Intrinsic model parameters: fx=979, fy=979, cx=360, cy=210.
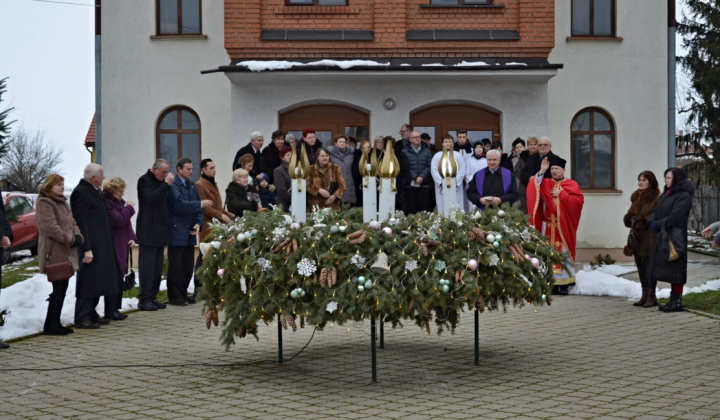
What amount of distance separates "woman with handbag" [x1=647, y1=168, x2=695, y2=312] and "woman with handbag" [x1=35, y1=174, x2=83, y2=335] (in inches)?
276

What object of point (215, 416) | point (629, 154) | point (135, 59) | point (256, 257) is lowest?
point (215, 416)

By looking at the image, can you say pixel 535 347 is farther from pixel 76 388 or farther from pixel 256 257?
pixel 76 388

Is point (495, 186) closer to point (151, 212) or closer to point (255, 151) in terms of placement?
point (255, 151)

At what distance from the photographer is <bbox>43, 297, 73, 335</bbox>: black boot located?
10.7 m

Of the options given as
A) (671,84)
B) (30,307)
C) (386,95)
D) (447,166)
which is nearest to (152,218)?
(30,307)

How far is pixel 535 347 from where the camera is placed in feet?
31.6

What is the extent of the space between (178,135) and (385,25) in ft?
17.6

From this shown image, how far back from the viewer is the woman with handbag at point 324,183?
13742 mm

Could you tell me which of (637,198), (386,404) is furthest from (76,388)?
(637,198)

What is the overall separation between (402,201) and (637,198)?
3.96m

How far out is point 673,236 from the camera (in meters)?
12.2

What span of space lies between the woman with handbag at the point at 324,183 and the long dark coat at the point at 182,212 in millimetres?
1595

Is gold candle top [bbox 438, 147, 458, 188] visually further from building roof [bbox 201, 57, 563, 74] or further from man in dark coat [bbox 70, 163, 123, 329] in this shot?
building roof [bbox 201, 57, 563, 74]

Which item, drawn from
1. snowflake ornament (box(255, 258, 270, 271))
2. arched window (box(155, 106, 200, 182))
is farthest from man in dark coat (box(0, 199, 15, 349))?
arched window (box(155, 106, 200, 182))
